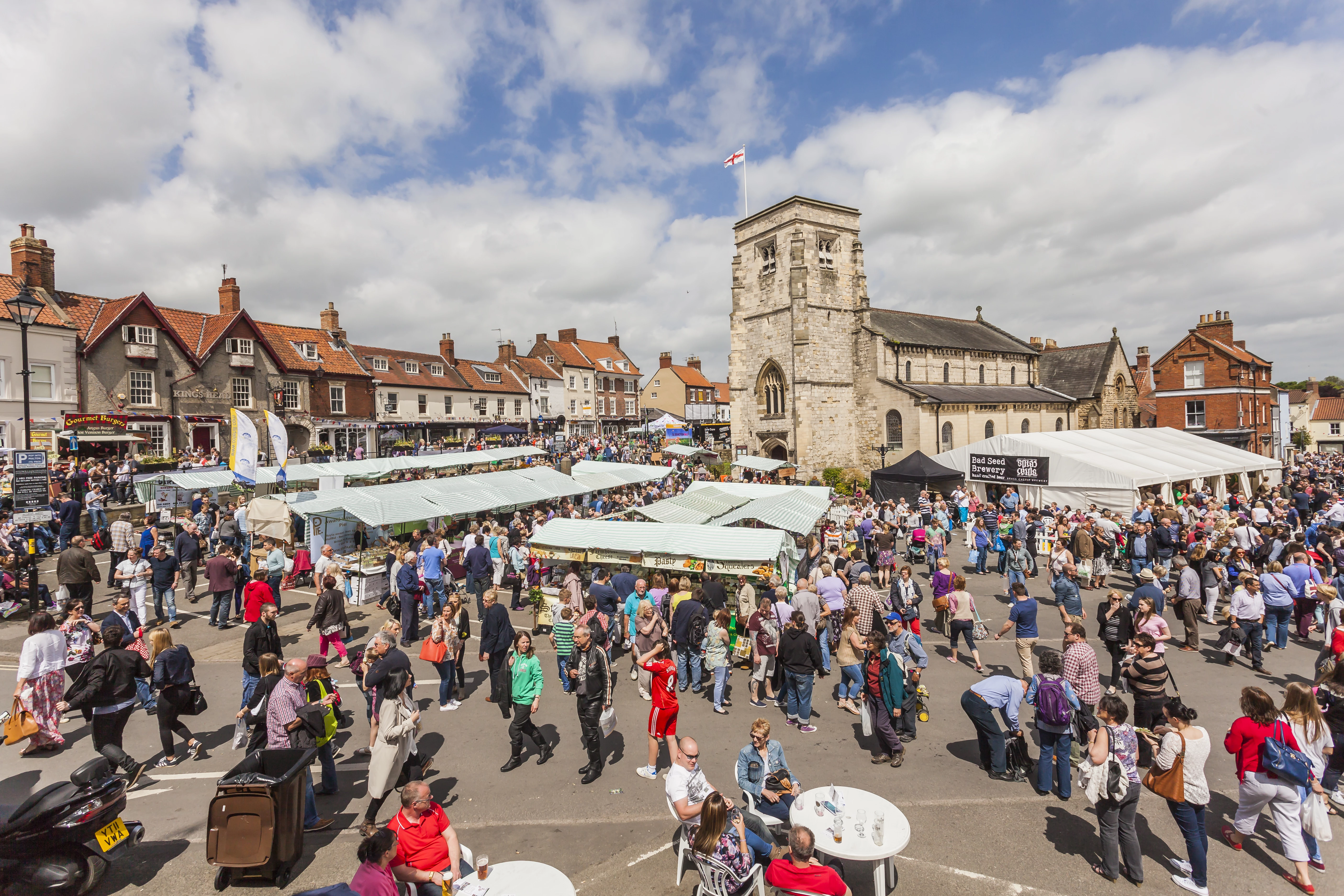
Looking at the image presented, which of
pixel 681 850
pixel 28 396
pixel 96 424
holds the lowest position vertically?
pixel 681 850

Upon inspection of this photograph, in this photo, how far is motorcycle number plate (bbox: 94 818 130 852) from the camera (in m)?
4.93

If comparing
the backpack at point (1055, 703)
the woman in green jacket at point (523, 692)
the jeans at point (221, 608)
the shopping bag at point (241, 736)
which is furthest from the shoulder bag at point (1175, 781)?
the jeans at point (221, 608)

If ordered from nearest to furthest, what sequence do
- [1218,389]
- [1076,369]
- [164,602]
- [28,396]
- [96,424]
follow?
[164,602] → [28,396] → [96,424] → [1218,389] → [1076,369]

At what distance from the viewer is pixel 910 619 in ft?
33.9

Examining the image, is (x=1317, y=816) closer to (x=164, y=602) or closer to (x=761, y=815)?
(x=761, y=815)

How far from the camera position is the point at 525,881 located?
4.35 m

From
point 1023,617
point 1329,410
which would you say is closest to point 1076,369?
point 1329,410

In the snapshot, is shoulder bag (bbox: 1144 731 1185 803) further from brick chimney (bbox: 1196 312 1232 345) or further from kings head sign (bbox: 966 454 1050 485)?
brick chimney (bbox: 1196 312 1232 345)

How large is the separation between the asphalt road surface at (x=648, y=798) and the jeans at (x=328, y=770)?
0.51 ft

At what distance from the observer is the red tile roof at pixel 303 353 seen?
36188 millimetres

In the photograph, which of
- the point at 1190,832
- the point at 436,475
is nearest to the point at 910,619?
the point at 1190,832

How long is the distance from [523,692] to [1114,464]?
74.9 feet

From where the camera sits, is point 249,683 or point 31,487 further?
point 31,487

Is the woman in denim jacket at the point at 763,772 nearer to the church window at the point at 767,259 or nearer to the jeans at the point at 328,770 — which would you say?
the jeans at the point at 328,770
